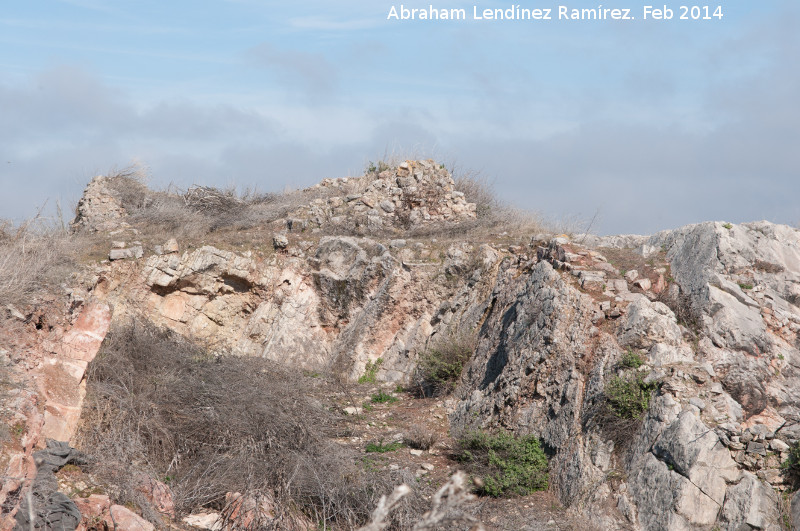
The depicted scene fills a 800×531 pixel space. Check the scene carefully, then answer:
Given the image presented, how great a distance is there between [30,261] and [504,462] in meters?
8.19

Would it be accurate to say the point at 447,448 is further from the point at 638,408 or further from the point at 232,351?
the point at 232,351

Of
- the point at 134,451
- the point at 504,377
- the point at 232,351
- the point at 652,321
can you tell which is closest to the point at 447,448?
the point at 504,377

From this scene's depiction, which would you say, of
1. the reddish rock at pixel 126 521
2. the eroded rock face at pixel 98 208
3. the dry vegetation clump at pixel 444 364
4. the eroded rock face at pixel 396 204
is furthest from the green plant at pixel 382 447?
the eroded rock face at pixel 98 208

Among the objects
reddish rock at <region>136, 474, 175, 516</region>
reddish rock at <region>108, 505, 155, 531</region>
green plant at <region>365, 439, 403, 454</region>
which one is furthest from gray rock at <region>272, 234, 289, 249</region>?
reddish rock at <region>108, 505, 155, 531</region>

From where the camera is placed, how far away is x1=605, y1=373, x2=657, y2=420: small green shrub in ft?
26.3

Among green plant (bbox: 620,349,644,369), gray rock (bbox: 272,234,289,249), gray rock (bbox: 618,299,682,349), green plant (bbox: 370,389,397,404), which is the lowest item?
green plant (bbox: 370,389,397,404)

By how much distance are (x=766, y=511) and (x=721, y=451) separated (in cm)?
67

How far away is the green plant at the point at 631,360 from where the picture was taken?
8.41 meters

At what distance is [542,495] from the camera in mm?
8328


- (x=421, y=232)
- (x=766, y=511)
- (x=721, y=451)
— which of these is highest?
(x=421, y=232)

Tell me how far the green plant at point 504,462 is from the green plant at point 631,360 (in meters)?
1.54

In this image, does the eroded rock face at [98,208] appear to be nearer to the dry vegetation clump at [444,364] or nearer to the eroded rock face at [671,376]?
the dry vegetation clump at [444,364]

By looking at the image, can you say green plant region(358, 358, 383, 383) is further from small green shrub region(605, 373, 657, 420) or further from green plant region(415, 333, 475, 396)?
small green shrub region(605, 373, 657, 420)

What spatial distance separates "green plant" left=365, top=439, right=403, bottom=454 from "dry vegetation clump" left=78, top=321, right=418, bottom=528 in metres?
0.58
